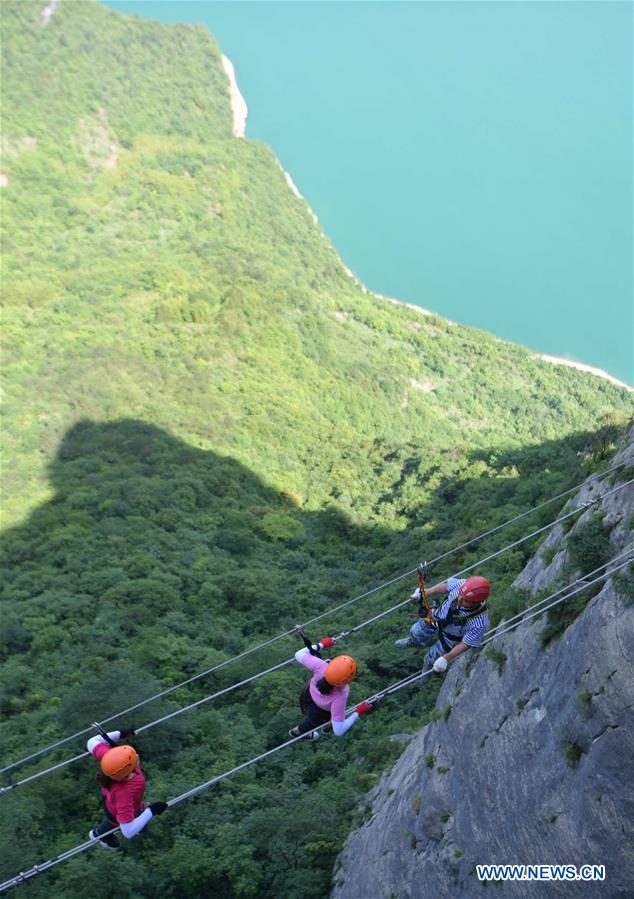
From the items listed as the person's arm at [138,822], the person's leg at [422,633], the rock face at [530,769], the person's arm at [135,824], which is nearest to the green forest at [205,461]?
the rock face at [530,769]

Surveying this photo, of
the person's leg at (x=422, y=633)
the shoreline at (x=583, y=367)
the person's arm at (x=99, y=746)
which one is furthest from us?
the shoreline at (x=583, y=367)

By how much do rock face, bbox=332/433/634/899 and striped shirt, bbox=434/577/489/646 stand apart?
0.49 meters

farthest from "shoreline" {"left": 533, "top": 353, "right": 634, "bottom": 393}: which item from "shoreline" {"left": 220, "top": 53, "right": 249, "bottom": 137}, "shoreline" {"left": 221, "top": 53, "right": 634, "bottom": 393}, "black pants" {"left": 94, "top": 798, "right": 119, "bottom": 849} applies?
"black pants" {"left": 94, "top": 798, "right": 119, "bottom": 849}

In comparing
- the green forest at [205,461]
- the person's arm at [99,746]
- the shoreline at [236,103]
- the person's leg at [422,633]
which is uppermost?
the shoreline at [236,103]

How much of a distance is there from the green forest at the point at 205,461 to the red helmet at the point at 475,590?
908mm

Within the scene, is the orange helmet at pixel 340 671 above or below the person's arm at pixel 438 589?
below

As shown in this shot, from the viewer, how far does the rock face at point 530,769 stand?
6965mm

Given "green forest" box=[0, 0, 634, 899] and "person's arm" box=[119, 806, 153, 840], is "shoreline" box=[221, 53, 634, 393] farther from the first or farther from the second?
"person's arm" box=[119, 806, 153, 840]

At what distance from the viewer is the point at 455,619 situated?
9.18m

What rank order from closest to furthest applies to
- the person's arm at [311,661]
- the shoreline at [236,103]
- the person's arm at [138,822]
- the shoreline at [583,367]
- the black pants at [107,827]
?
1. the person's arm at [138,822]
2. the black pants at [107,827]
3. the person's arm at [311,661]
4. the shoreline at [583,367]
5. the shoreline at [236,103]

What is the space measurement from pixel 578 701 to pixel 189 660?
15.2 m

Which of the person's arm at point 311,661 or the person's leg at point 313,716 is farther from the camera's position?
the person's leg at point 313,716

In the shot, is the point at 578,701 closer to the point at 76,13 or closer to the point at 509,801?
the point at 509,801

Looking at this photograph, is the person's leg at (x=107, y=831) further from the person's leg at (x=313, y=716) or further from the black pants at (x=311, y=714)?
the black pants at (x=311, y=714)
